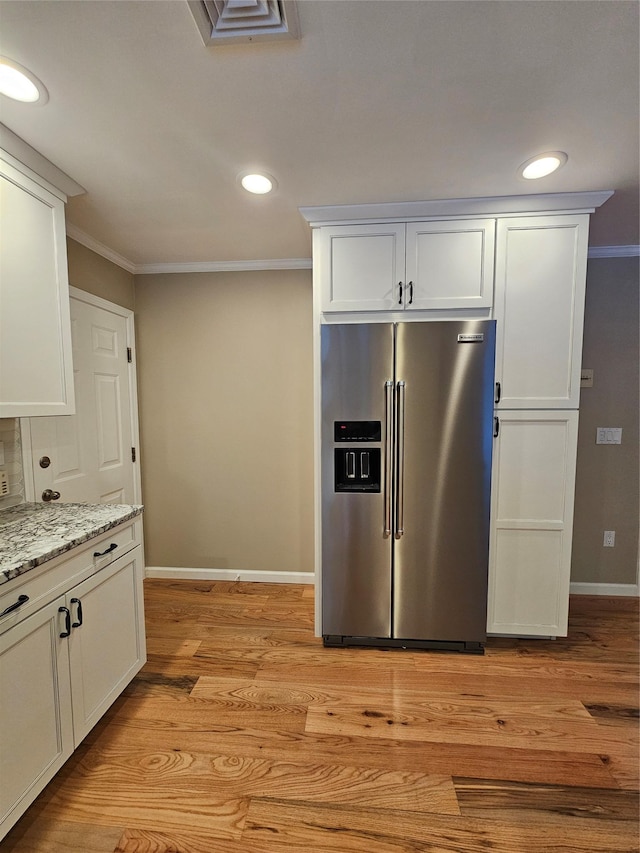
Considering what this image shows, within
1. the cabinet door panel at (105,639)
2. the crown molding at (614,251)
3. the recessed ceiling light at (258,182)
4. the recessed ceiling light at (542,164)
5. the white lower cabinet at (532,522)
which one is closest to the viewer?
the cabinet door panel at (105,639)

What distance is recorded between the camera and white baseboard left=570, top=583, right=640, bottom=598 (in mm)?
2654

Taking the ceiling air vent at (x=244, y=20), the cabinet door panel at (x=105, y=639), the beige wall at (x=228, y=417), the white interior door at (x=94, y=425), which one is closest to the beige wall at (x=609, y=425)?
the beige wall at (x=228, y=417)

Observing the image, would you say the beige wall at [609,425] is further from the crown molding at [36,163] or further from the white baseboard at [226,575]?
the crown molding at [36,163]

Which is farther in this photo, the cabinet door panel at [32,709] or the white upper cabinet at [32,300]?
the white upper cabinet at [32,300]

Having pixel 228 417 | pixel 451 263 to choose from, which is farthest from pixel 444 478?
pixel 228 417

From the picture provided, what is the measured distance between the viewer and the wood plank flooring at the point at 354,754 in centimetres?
120

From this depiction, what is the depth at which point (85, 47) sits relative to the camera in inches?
41.9

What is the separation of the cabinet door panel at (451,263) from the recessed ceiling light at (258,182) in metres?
0.77

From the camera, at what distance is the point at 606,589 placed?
267 cm

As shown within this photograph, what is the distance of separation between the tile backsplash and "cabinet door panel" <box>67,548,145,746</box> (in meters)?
0.70

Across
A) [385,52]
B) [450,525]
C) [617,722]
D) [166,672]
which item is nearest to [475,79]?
[385,52]

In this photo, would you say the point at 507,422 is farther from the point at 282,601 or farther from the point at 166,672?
the point at 166,672

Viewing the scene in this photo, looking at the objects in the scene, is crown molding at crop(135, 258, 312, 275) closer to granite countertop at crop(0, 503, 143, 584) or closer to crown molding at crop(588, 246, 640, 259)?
granite countertop at crop(0, 503, 143, 584)

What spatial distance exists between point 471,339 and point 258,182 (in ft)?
4.40
